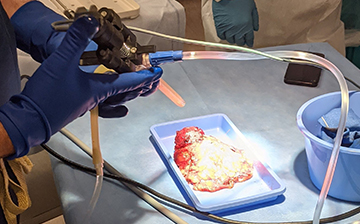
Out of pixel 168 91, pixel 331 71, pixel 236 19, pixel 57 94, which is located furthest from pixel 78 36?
pixel 236 19

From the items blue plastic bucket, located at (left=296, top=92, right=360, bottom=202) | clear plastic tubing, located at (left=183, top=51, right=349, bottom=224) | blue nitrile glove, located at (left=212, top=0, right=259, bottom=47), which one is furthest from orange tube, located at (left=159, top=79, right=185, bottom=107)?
blue nitrile glove, located at (left=212, top=0, right=259, bottom=47)

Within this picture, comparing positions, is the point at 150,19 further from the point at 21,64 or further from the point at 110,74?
the point at 110,74

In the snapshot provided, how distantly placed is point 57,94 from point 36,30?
0.30 metres

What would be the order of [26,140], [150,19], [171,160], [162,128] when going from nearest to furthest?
[26,140] < [171,160] < [162,128] < [150,19]

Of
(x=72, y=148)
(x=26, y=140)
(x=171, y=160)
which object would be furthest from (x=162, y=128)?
(x=26, y=140)

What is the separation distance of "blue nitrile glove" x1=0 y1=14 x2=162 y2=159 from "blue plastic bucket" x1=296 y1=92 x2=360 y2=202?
1.35ft

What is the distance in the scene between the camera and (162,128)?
99 centimetres

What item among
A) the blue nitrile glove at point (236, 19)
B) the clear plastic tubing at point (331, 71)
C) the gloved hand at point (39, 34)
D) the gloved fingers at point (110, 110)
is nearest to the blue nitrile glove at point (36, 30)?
the gloved hand at point (39, 34)

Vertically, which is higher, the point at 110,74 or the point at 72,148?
the point at 110,74

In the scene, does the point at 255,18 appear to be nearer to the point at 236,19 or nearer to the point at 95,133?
the point at 236,19

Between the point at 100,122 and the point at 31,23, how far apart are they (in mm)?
319

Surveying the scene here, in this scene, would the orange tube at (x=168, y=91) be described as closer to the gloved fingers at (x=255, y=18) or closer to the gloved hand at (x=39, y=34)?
the gloved hand at (x=39, y=34)

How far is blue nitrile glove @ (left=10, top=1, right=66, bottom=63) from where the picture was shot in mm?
880

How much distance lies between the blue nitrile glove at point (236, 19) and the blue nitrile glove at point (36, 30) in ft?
3.33
